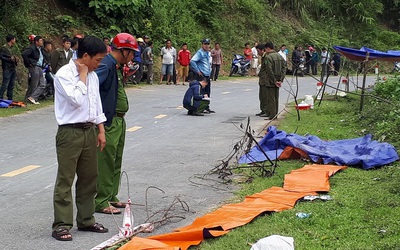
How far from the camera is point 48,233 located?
241 inches

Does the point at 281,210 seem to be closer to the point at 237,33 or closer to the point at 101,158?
the point at 101,158

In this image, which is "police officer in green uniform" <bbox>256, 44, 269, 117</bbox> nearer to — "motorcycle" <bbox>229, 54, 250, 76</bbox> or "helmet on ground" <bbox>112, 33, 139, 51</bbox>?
"helmet on ground" <bbox>112, 33, 139, 51</bbox>

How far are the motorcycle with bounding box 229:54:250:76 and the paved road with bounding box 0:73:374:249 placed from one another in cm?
1407

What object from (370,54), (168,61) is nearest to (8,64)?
(370,54)

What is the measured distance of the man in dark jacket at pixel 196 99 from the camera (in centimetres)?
1566

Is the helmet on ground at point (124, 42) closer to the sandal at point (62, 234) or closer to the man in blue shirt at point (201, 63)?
the sandal at point (62, 234)

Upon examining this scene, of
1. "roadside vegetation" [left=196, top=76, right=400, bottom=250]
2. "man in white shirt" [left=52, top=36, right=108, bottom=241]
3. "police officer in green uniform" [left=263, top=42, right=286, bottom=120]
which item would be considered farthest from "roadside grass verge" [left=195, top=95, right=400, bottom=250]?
"police officer in green uniform" [left=263, top=42, right=286, bottom=120]

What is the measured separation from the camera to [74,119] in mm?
5855

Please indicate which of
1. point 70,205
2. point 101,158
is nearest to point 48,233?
point 70,205

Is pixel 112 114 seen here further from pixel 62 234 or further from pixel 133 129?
pixel 133 129

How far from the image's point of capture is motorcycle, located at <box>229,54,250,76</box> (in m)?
32.3

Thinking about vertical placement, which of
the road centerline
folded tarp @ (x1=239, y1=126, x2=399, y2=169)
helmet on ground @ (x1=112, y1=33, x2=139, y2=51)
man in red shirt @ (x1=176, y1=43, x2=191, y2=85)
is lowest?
the road centerline

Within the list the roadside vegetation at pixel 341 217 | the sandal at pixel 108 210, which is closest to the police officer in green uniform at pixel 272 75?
the roadside vegetation at pixel 341 217

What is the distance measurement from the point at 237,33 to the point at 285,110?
19907 millimetres
